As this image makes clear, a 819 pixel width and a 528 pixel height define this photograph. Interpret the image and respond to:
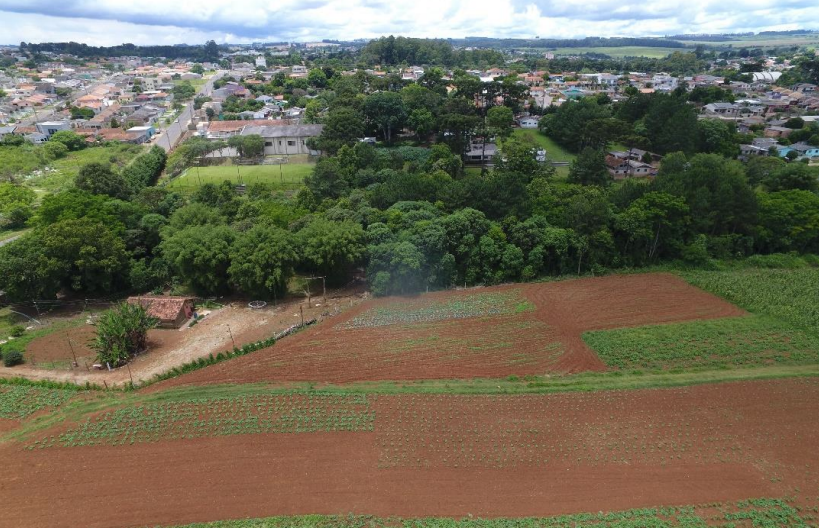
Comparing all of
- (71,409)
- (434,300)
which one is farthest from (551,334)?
(71,409)

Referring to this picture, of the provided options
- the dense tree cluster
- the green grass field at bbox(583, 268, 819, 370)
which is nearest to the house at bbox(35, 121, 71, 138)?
the green grass field at bbox(583, 268, 819, 370)

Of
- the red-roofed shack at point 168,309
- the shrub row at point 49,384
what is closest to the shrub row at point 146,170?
the red-roofed shack at point 168,309

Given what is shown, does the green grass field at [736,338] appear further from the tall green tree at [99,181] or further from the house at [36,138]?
the house at [36,138]

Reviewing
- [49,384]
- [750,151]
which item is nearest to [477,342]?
[49,384]

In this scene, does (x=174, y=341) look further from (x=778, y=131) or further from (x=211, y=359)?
(x=778, y=131)

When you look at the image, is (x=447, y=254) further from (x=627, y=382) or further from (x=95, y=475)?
(x=95, y=475)

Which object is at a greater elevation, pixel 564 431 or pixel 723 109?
pixel 723 109

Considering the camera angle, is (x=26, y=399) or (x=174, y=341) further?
(x=174, y=341)
